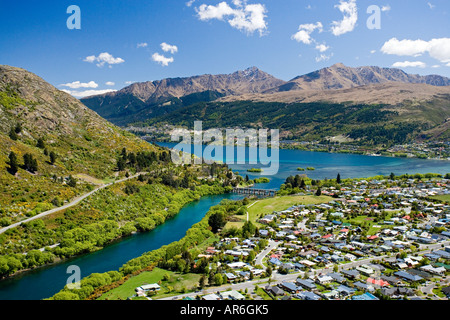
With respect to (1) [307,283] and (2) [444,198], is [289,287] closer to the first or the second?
(1) [307,283]

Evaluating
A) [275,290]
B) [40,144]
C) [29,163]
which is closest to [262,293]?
[275,290]

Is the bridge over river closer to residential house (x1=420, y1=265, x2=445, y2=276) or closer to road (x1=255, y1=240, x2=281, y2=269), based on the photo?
road (x1=255, y1=240, x2=281, y2=269)

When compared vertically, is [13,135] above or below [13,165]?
above

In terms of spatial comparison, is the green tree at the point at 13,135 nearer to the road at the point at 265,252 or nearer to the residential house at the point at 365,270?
the road at the point at 265,252

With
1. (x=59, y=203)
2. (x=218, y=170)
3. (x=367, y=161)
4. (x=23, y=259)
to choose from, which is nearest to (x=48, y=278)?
(x=23, y=259)

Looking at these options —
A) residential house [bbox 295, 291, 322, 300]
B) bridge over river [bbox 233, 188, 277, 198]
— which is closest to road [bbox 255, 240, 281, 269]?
residential house [bbox 295, 291, 322, 300]
